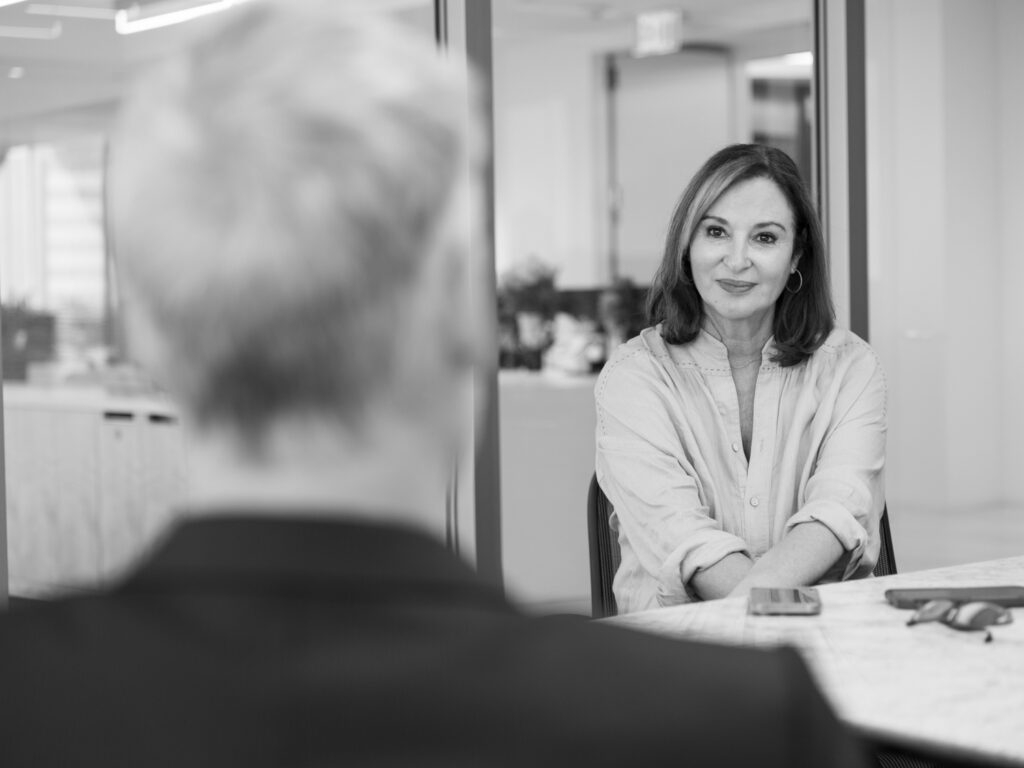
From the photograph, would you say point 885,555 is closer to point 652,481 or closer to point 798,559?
point 798,559

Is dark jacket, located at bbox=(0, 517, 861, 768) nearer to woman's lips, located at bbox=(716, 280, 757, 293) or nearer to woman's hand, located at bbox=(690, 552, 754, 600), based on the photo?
woman's hand, located at bbox=(690, 552, 754, 600)

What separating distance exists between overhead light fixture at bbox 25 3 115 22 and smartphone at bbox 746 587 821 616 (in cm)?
209

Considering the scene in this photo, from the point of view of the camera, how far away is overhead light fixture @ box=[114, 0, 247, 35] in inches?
122

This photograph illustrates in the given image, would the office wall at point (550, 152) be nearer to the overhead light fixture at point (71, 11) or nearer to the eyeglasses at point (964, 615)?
the overhead light fixture at point (71, 11)

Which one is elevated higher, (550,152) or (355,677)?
(550,152)

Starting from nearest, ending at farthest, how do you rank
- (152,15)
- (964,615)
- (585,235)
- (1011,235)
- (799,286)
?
(964,615)
(799,286)
(152,15)
(585,235)
(1011,235)

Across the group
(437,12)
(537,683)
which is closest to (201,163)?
(537,683)

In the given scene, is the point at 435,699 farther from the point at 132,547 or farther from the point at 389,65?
the point at 132,547

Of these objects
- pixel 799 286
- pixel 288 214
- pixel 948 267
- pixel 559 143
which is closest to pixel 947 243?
pixel 948 267

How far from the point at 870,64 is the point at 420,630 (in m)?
4.78

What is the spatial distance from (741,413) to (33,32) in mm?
1771

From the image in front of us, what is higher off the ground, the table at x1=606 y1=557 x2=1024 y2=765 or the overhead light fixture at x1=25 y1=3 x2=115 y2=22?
the overhead light fixture at x1=25 y1=3 x2=115 y2=22

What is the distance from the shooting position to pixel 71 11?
10.2 ft

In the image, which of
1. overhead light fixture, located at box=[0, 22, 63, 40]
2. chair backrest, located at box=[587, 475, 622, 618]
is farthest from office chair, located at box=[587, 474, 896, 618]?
overhead light fixture, located at box=[0, 22, 63, 40]
